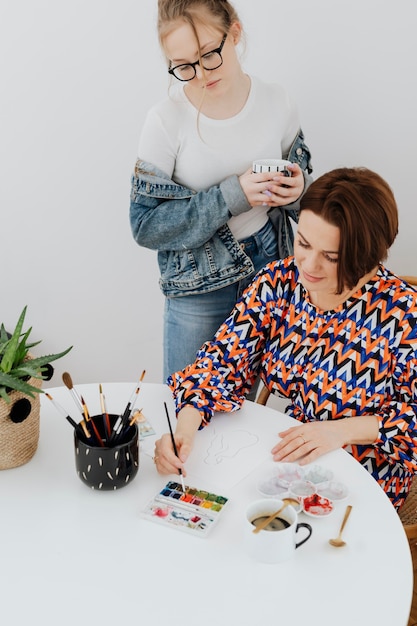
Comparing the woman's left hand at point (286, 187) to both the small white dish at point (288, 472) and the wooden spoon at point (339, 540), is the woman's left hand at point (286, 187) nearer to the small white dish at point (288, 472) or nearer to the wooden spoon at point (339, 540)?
the small white dish at point (288, 472)

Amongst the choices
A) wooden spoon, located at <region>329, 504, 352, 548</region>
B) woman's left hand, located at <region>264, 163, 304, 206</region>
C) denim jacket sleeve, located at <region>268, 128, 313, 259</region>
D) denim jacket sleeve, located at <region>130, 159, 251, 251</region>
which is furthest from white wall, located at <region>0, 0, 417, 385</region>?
wooden spoon, located at <region>329, 504, 352, 548</region>

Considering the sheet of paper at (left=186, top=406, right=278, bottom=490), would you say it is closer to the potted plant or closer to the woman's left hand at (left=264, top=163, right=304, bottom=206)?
the potted plant

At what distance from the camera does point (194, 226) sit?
70.2 inches

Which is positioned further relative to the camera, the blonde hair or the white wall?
the white wall

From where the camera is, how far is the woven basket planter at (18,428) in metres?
1.27

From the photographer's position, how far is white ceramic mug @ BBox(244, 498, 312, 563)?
41.5 inches

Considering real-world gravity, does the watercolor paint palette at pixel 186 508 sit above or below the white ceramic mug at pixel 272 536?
below

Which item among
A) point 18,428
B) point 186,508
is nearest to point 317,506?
point 186,508

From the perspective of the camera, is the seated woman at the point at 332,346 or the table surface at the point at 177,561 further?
the seated woman at the point at 332,346

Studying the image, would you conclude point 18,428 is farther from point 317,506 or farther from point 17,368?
point 317,506

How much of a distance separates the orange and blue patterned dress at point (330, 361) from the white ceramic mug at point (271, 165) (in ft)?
0.81

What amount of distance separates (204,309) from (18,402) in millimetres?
756

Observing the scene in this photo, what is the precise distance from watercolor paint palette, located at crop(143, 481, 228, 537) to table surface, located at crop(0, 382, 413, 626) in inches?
0.6

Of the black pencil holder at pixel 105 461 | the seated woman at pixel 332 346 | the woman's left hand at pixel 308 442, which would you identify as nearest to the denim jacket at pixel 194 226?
the seated woman at pixel 332 346
